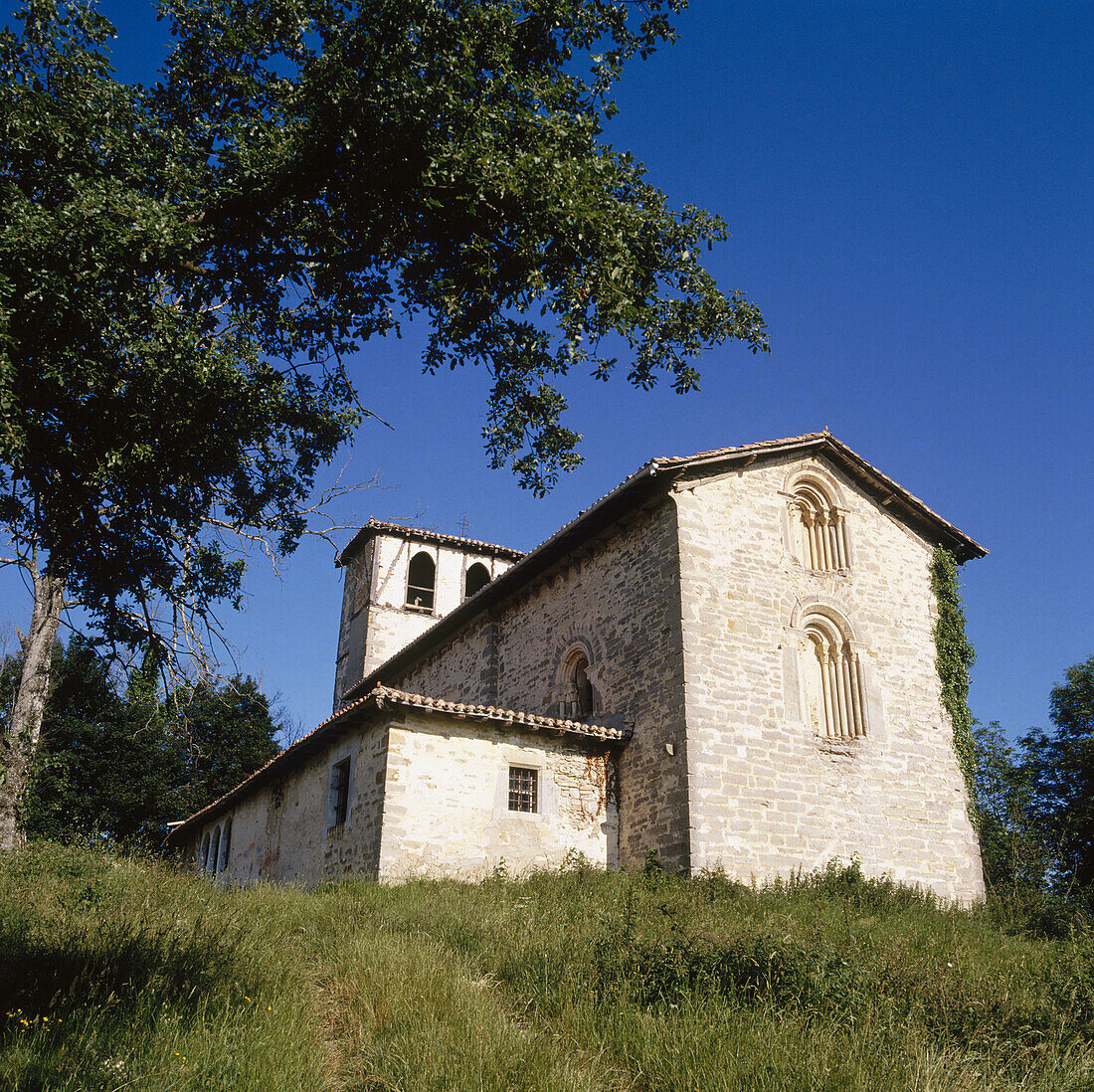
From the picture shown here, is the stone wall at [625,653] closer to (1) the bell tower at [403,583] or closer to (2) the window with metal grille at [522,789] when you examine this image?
(2) the window with metal grille at [522,789]

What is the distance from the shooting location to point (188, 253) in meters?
7.01

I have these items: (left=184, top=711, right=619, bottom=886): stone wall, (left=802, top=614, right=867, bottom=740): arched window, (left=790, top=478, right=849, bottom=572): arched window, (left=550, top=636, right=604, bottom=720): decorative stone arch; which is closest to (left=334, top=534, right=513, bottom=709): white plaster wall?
(left=550, top=636, right=604, bottom=720): decorative stone arch

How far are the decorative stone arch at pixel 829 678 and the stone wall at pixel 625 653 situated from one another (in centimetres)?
223

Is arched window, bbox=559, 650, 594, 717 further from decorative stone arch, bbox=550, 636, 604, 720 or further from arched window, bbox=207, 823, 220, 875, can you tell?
arched window, bbox=207, 823, 220, 875

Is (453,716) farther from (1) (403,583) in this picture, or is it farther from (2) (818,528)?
(1) (403,583)

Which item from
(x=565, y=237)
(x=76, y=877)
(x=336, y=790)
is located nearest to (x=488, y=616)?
(x=336, y=790)

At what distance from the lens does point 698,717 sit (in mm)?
12945

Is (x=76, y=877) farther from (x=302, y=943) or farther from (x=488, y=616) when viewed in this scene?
(x=488, y=616)

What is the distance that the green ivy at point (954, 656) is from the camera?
15.4m

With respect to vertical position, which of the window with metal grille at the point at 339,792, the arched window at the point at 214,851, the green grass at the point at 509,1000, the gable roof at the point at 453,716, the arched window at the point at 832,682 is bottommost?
the green grass at the point at 509,1000

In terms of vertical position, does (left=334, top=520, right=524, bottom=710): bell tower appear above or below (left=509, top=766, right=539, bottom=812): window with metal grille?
above

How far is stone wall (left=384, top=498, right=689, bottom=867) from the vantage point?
43.0 feet

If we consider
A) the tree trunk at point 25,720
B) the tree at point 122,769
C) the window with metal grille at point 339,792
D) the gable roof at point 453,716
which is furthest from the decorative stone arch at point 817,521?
the tree at point 122,769

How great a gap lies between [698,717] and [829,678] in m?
3.22
